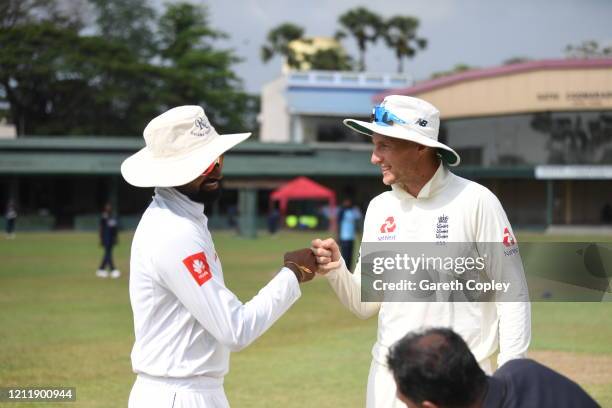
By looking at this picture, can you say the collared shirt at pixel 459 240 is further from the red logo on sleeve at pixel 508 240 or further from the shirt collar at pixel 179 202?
the shirt collar at pixel 179 202

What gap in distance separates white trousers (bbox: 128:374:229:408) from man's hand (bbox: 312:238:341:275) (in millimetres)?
764

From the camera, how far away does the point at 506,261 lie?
11.7 feet

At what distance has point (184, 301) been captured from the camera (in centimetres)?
311

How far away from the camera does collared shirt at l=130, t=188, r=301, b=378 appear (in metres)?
3.09

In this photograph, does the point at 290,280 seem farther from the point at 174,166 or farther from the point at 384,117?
the point at 384,117

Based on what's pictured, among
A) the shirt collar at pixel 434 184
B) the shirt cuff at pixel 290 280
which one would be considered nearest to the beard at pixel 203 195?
the shirt cuff at pixel 290 280

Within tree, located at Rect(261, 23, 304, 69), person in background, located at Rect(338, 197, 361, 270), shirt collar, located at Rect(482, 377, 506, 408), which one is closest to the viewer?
shirt collar, located at Rect(482, 377, 506, 408)

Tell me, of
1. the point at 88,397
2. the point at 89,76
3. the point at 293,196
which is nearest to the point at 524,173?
the point at 293,196

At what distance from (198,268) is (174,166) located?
1.47ft

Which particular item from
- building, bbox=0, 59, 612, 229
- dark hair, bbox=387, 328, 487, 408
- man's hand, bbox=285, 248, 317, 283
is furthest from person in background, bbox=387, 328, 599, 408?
building, bbox=0, 59, 612, 229

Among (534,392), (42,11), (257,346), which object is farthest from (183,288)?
(42,11)

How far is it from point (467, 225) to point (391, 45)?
231 ft

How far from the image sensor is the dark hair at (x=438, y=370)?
2.17 m

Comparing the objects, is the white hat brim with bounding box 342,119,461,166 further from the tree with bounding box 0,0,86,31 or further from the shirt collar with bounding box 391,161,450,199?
the tree with bounding box 0,0,86,31
